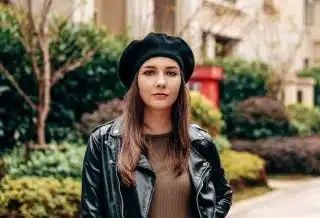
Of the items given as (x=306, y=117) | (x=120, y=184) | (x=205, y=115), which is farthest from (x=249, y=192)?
(x=120, y=184)

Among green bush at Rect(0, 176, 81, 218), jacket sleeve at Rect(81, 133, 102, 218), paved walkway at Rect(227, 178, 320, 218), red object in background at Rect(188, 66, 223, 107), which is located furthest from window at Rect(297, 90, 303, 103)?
jacket sleeve at Rect(81, 133, 102, 218)

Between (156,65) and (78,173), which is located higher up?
(156,65)

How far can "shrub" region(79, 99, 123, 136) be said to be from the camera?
11.2 m

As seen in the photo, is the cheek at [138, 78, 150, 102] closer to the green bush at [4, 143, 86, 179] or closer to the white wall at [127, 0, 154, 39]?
the green bush at [4, 143, 86, 179]

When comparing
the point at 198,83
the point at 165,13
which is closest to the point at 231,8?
the point at 165,13

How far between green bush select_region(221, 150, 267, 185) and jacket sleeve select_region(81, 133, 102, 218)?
950cm

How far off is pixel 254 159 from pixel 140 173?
1120cm

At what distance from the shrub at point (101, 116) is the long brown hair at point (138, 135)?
25.3ft

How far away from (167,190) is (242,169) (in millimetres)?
10249

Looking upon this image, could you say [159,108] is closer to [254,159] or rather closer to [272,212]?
[272,212]

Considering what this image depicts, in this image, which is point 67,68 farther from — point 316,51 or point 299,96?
point 316,51

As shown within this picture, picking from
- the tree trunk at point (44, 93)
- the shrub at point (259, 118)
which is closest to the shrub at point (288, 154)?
the shrub at point (259, 118)

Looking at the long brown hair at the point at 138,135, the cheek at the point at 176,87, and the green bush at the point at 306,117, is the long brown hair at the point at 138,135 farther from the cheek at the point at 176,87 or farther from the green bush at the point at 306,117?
the green bush at the point at 306,117

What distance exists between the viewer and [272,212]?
11.3 m
